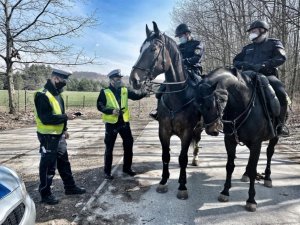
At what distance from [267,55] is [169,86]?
1.90 metres

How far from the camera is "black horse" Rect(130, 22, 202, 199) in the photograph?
4293 millimetres

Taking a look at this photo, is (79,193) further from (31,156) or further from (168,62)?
(31,156)

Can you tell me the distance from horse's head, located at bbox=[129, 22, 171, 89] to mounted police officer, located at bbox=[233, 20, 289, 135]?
157 cm

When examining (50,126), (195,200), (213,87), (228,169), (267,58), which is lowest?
(195,200)

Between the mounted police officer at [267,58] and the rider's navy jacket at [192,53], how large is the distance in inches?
28.4

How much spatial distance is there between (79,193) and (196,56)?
332 cm

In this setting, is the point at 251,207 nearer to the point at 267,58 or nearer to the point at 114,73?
the point at 267,58

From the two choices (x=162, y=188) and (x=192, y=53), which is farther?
(x=192, y=53)

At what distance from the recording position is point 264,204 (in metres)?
4.46

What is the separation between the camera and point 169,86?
472 centimetres

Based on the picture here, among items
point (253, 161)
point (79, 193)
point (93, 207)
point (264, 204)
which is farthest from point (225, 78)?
point (79, 193)

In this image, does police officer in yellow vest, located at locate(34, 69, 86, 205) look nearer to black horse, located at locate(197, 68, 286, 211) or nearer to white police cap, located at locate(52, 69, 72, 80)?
white police cap, located at locate(52, 69, 72, 80)


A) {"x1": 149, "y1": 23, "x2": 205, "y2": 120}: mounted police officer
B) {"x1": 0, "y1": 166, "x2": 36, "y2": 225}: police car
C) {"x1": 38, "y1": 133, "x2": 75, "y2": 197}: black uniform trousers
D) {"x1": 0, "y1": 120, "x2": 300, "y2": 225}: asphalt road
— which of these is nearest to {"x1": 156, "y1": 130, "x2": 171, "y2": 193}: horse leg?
{"x1": 0, "y1": 120, "x2": 300, "y2": 225}: asphalt road

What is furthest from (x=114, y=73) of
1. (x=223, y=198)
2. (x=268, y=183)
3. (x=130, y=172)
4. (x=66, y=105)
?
(x=66, y=105)
